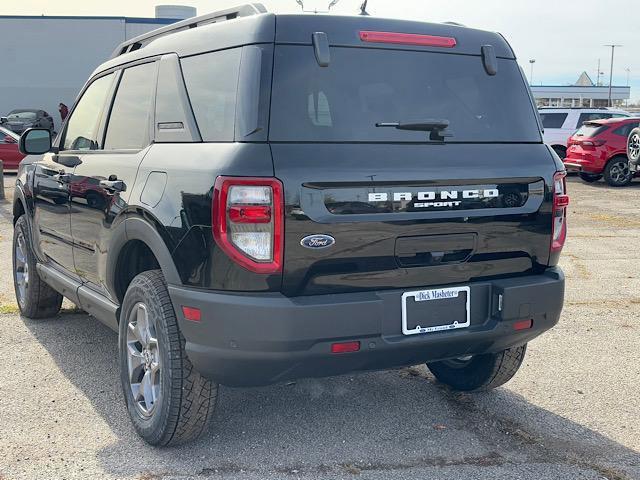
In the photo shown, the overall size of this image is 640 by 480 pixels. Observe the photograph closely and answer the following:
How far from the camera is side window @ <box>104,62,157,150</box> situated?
4070mm

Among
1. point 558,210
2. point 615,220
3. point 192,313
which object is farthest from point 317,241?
point 615,220

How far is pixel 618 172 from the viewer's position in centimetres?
1798

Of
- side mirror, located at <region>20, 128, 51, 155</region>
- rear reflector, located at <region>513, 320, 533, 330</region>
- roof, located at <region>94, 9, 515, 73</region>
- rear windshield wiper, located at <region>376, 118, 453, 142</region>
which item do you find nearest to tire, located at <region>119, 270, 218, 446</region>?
roof, located at <region>94, 9, 515, 73</region>

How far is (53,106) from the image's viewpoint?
36.6 metres

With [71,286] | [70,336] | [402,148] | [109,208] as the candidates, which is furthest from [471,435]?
[70,336]

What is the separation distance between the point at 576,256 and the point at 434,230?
6.31 m

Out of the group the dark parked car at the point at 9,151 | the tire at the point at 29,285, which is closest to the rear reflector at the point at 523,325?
the tire at the point at 29,285

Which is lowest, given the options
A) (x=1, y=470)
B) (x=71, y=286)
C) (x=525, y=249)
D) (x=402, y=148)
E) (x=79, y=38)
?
(x=1, y=470)

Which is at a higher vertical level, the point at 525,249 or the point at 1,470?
the point at 525,249

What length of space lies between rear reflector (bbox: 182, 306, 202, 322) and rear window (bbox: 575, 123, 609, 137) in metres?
16.4

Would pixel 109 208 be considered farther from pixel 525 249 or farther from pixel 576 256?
pixel 576 256

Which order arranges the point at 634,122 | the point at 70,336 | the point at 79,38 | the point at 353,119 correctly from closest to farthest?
the point at 353,119
the point at 70,336
the point at 634,122
the point at 79,38

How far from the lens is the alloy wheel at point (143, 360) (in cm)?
371

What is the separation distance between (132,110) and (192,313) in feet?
4.91
